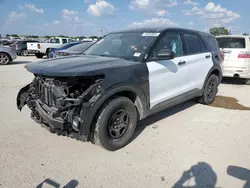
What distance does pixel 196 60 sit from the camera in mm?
4895

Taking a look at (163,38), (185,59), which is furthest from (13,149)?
(185,59)

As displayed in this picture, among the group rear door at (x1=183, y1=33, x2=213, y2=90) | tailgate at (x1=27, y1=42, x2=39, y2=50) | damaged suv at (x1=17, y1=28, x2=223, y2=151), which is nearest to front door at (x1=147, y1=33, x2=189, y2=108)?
damaged suv at (x1=17, y1=28, x2=223, y2=151)

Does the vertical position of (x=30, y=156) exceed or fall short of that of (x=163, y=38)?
it falls short

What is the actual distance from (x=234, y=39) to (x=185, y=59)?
14.5ft

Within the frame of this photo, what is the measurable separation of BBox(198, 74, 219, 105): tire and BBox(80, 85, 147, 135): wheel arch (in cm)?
241

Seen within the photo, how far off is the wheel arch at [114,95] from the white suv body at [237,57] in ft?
17.1

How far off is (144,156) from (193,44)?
285 centimetres

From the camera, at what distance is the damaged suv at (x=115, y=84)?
301 cm

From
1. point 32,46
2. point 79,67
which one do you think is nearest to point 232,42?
point 79,67

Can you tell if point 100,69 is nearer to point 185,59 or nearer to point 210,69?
point 185,59

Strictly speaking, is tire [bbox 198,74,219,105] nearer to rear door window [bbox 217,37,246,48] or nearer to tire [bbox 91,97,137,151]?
tire [bbox 91,97,137,151]

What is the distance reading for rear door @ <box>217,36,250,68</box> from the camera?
24.5 feet

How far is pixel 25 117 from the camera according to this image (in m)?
4.85

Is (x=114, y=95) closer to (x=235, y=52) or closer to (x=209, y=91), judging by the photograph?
(x=209, y=91)
